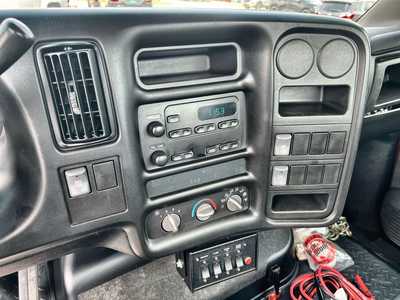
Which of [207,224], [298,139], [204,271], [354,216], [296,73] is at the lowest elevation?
[354,216]

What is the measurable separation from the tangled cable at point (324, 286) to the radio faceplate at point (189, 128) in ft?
2.13

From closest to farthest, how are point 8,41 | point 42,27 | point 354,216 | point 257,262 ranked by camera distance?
point 8,41 → point 42,27 → point 257,262 → point 354,216

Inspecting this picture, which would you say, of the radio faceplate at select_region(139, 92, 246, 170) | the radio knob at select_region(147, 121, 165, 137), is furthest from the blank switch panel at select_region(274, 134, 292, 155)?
the radio knob at select_region(147, 121, 165, 137)

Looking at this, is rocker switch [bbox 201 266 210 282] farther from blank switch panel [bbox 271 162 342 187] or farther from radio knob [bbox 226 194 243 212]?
blank switch panel [bbox 271 162 342 187]

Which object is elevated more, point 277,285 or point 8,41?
point 8,41

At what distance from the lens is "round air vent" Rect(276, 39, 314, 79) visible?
2.43 ft

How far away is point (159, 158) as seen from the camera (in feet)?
2.29

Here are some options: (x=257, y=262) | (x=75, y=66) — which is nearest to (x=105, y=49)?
(x=75, y=66)

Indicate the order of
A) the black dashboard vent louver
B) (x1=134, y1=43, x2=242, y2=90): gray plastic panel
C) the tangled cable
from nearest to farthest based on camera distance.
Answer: the black dashboard vent louver, (x1=134, y1=43, x2=242, y2=90): gray plastic panel, the tangled cable

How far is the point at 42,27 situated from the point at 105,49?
0.11 metres

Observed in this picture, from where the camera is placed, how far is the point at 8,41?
40cm

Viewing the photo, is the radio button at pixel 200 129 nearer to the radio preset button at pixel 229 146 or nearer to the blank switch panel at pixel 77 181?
the radio preset button at pixel 229 146

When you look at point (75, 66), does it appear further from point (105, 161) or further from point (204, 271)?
point (204, 271)

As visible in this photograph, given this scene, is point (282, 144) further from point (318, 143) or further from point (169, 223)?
point (169, 223)
